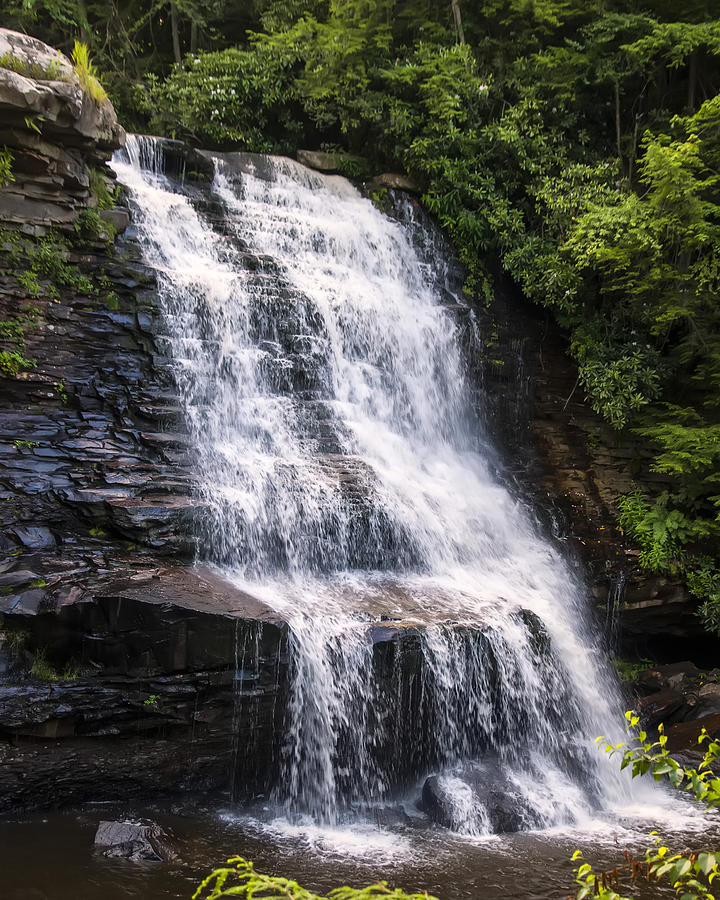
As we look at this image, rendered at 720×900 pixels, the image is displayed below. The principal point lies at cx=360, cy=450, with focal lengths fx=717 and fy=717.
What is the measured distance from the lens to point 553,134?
13484mm

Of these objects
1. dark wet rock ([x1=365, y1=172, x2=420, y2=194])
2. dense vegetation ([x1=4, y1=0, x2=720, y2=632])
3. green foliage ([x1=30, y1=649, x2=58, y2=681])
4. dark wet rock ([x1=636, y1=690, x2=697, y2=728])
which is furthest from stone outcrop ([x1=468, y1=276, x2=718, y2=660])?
green foliage ([x1=30, y1=649, x2=58, y2=681])

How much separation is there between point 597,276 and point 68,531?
9516 millimetres

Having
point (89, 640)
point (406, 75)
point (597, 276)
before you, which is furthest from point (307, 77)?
point (89, 640)

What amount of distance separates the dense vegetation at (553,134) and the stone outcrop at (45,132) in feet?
18.9

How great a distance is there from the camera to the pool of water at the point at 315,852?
208 inches

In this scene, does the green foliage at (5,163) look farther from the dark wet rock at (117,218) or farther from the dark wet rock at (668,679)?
the dark wet rock at (668,679)

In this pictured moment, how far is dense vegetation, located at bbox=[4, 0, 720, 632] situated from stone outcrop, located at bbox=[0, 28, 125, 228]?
5746 millimetres

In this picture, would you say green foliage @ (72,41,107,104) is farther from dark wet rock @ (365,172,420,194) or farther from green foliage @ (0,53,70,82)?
dark wet rock @ (365,172,420,194)

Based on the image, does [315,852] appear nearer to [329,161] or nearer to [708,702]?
[708,702]

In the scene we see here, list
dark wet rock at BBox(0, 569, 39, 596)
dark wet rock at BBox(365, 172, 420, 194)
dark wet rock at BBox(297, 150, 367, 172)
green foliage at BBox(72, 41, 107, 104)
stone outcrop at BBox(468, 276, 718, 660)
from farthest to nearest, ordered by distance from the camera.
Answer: dark wet rock at BBox(297, 150, 367, 172) < dark wet rock at BBox(365, 172, 420, 194) < stone outcrop at BBox(468, 276, 718, 660) < green foliage at BBox(72, 41, 107, 104) < dark wet rock at BBox(0, 569, 39, 596)

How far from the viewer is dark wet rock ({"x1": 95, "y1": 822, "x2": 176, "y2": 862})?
562 cm

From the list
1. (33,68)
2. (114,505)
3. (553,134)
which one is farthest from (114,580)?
(553,134)

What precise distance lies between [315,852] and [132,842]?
4.83 ft

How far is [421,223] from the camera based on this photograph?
13578mm
